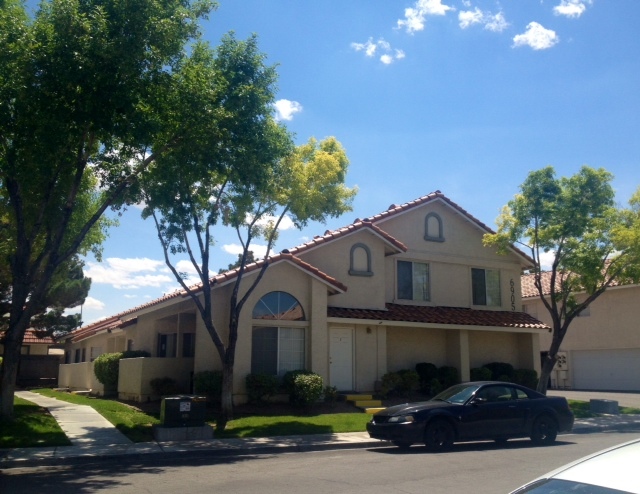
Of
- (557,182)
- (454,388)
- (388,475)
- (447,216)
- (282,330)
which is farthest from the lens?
(447,216)

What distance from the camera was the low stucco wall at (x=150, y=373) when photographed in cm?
2041

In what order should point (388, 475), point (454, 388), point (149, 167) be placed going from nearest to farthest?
point (388, 475) → point (454, 388) → point (149, 167)

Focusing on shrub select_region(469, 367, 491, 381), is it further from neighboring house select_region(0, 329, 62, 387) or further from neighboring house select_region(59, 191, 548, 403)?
neighboring house select_region(0, 329, 62, 387)

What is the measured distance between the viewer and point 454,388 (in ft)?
50.6

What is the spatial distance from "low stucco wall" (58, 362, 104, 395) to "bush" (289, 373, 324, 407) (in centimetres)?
973

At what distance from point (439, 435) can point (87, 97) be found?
1006 cm

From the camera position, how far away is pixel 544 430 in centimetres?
1530

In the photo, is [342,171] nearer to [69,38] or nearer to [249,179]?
[249,179]

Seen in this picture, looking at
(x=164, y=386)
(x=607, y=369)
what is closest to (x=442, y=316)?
(x=164, y=386)

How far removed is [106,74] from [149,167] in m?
3.51

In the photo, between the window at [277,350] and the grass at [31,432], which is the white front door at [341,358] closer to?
the window at [277,350]

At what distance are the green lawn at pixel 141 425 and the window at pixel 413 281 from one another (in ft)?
22.9

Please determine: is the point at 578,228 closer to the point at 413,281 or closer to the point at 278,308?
the point at 413,281

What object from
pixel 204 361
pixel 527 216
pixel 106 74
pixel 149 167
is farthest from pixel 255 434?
pixel 527 216
